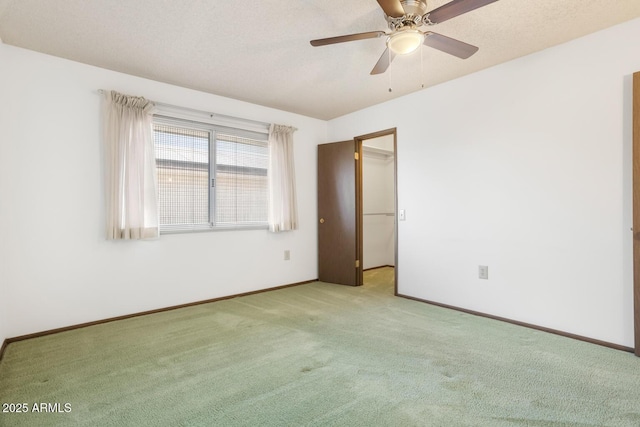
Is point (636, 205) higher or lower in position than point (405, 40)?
lower

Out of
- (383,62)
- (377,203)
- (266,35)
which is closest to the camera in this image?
(383,62)

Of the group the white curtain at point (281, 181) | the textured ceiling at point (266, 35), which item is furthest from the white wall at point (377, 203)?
the textured ceiling at point (266, 35)

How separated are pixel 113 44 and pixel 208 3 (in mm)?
1077

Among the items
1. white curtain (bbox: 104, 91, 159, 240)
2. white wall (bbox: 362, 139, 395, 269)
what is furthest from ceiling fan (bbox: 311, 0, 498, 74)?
white wall (bbox: 362, 139, 395, 269)

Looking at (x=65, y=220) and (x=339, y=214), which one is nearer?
(x=65, y=220)

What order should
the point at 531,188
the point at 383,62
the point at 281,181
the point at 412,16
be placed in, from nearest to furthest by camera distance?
the point at 412,16
the point at 383,62
the point at 531,188
the point at 281,181

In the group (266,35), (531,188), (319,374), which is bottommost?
(319,374)

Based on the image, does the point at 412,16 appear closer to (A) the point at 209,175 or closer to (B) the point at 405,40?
(B) the point at 405,40

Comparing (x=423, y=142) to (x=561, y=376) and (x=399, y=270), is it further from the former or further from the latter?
(x=561, y=376)

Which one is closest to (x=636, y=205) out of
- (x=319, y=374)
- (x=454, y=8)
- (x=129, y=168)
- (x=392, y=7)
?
(x=454, y=8)

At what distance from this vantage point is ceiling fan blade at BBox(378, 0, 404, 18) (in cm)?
170

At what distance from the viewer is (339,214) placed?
450cm

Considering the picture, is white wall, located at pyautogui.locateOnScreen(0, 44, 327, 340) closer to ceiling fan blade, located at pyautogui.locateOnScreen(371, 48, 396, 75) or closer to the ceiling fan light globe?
ceiling fan blade, located at pyautogui.locateOnScreen(371, 48, 396, 75)

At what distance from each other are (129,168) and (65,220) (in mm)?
703
